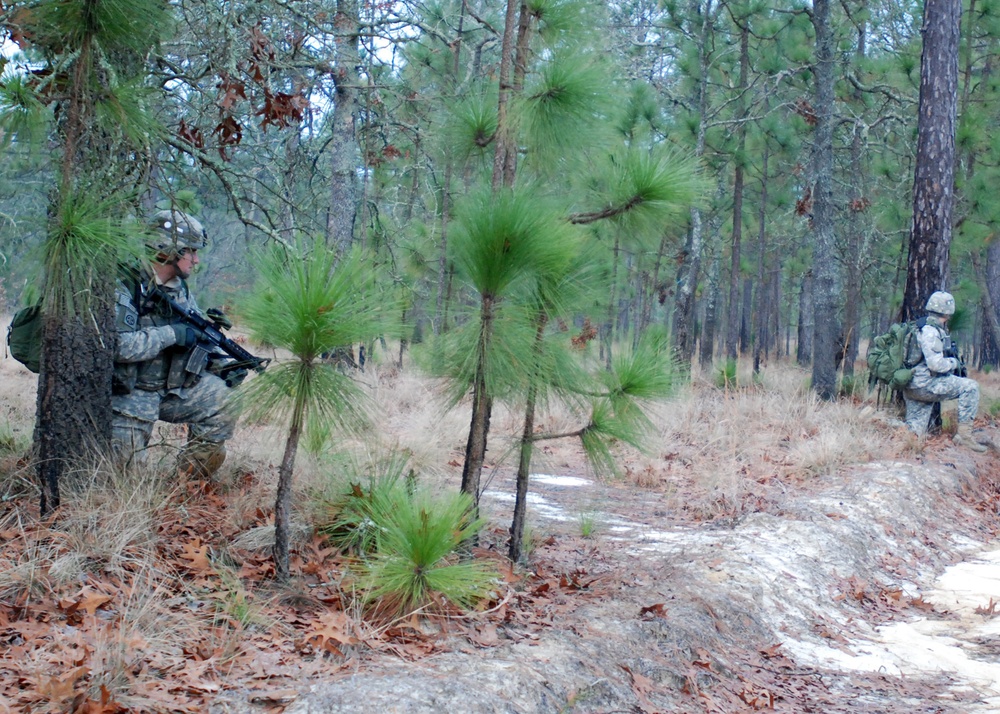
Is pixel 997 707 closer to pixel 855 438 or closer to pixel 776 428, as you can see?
pixel 855 438

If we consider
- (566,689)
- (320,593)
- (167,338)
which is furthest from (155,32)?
(566,689)

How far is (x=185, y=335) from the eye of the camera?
4426 mm

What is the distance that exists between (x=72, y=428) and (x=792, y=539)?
14.3 ft

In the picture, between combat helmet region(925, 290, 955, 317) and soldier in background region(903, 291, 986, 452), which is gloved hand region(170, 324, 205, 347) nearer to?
soldier in background region(903, 291, 986, 452)

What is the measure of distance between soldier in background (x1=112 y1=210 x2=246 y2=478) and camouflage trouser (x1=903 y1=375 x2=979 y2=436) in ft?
25.0

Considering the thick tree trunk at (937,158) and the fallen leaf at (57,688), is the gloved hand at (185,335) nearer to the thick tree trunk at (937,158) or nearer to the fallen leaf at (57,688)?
the fallen leaf at (57,688)

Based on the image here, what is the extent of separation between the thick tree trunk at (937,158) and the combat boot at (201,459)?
835cm

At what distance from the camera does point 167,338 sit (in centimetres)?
437

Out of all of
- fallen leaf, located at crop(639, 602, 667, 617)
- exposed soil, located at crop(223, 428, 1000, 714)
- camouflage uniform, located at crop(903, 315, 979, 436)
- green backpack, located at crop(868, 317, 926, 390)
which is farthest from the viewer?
green backpack, located at crop(868, 317, 926, 390)

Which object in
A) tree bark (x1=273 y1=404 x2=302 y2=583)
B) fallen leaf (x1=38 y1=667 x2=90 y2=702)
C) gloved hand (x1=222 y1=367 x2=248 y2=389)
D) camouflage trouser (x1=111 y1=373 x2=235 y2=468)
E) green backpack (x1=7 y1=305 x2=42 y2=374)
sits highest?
green backpack (x1=7 y1=305 x2=42 y2=374)

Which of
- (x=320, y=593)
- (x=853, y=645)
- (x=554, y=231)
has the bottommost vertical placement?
(x=853, y=645)

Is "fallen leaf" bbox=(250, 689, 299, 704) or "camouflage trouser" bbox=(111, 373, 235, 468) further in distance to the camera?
"camouflage trouser" bbox=(111, 373, 235, 468)

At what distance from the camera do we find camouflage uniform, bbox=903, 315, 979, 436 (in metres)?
9.26

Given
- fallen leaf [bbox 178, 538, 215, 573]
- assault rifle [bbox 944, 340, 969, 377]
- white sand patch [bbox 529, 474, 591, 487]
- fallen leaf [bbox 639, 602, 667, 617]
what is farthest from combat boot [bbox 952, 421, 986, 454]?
fallen leaf [bbox 178, 538, 215, 573]
